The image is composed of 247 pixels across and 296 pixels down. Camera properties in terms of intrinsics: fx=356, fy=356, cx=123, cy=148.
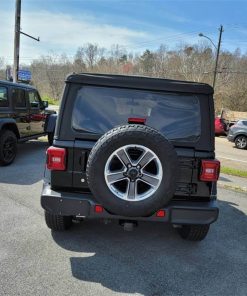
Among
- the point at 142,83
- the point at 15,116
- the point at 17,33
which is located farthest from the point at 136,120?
the point at 17,33

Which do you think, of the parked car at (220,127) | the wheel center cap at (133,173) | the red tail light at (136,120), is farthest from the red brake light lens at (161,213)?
the parked car at (220,127)

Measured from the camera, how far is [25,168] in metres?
7.81

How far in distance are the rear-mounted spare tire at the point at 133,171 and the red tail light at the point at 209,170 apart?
449mm

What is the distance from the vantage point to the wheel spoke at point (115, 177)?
3.32 meters

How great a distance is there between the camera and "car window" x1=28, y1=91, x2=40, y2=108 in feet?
31.4

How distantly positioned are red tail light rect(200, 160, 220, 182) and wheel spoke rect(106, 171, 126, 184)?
0.85 metres

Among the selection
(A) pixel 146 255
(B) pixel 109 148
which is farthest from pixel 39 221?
(B) pixel 109 148

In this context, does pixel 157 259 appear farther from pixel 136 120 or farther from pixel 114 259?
pixel 136 120

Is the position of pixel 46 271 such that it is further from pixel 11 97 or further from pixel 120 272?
pixel 11 97

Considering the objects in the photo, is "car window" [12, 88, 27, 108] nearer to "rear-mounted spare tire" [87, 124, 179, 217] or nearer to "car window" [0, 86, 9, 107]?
"car window" [0, 86, 9, 107]

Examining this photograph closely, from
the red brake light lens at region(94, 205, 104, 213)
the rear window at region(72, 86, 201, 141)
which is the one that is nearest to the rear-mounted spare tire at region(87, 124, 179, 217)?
the red brake light lens at region(94, 205, 104, 213)

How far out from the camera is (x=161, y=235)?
445 cm

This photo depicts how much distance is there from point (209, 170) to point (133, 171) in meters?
0.83

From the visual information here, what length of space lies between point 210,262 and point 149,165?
1.29 metres
